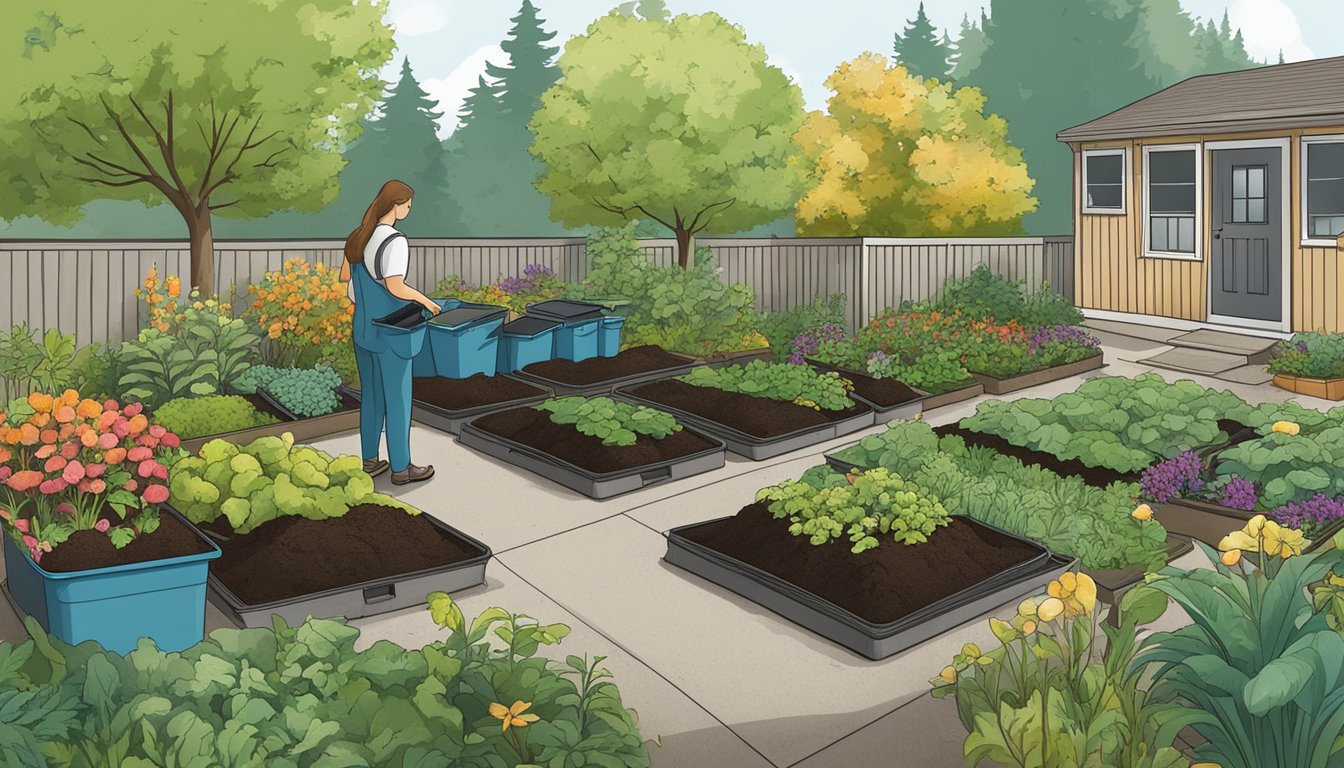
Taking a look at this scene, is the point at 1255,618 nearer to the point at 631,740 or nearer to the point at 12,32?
the point at 631,740

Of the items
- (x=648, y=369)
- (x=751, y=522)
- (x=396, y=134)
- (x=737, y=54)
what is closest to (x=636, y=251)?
(x=648, y=369)

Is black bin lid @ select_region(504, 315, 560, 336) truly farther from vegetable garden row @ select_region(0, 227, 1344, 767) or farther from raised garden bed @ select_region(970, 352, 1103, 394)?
raised garden bed @ select_region(970, 352, 1103, 394)

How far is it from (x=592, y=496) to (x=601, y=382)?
9.49 feet

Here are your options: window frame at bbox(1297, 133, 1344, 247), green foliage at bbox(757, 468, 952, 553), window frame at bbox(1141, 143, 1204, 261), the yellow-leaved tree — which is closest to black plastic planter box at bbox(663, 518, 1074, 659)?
green foliage at bbox(757, 468, 952, 553)

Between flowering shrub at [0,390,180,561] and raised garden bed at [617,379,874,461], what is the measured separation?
422 centimetres

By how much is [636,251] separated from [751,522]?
23.2 ft

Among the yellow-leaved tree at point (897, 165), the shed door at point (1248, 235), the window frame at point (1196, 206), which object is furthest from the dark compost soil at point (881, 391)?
the yellow-leaved tree at point (897, 165)

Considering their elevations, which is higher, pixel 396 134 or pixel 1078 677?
pixel 396 134

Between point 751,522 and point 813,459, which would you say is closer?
point 751,522

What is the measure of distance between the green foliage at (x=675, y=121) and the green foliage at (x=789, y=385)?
532 centimetres

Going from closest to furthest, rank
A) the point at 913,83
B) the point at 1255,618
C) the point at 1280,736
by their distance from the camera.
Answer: the point at 1280,736 → the point at 1255,618 → the point at 913,83

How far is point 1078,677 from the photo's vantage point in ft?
12.0

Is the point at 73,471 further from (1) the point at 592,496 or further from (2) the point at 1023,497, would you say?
(2) the point at 1023,497

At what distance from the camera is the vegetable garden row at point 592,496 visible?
10.9 ft
